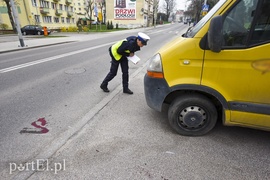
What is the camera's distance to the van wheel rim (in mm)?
2727

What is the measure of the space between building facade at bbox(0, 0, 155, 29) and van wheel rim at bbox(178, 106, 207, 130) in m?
39.3

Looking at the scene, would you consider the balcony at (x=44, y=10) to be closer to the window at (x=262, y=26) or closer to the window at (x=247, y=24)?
the window at (x=247, y=24)

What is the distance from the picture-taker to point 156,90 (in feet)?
9.20

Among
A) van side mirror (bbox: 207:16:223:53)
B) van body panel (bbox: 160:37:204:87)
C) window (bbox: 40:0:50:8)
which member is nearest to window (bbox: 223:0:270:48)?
van side mirror (bbox: 207:16:223:53)

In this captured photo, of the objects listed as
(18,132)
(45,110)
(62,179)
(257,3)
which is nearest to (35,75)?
(45,110)

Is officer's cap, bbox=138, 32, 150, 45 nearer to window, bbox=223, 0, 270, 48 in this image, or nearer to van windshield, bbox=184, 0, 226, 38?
van windshield, bbox=184, 0, 226, 38

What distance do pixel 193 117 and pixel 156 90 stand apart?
0.72 metres

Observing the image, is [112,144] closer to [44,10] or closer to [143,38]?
[143,38]

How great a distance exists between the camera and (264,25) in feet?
6.98

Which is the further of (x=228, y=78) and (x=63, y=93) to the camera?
(x=63, y=93)

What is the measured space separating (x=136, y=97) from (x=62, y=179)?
266cm

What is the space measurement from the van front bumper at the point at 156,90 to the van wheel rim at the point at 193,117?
1.29 feet

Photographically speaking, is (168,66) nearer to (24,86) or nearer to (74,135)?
(74,135)
